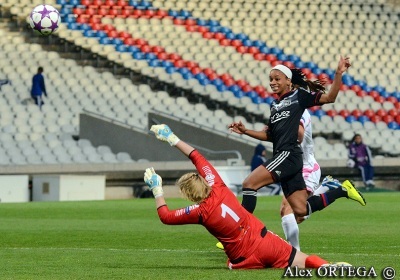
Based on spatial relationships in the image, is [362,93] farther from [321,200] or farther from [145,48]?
[321,200]

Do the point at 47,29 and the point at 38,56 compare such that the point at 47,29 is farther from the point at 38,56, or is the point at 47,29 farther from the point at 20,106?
the point at 38,56

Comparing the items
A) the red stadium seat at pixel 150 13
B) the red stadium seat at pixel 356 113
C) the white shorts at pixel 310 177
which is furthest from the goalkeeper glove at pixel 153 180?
the red stadium seat at pixel 150 13

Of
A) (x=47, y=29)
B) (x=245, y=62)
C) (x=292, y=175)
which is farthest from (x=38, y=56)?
(x=292, y=175)

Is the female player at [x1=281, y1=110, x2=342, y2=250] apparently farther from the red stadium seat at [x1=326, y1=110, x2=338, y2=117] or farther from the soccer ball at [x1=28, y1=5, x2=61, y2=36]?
the red stadium seat at [x1=326, y1=110, x2=338, y2=117]

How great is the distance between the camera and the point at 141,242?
46.1 feet

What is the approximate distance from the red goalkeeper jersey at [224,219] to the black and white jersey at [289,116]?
1.70m

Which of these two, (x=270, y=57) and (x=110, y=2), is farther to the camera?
(x=110, y=2)

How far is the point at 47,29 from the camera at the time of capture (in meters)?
18.5

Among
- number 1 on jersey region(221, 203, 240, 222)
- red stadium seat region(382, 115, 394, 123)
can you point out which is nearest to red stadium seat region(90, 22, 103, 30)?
red stadium seat region(382, 115, 394, 123)

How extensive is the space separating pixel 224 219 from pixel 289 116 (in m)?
1.97

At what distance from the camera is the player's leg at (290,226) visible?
11.1 m

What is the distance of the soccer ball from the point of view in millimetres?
18469

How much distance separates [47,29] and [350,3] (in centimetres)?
2561

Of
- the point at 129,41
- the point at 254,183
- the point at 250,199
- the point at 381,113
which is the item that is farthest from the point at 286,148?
the point at 129,41
